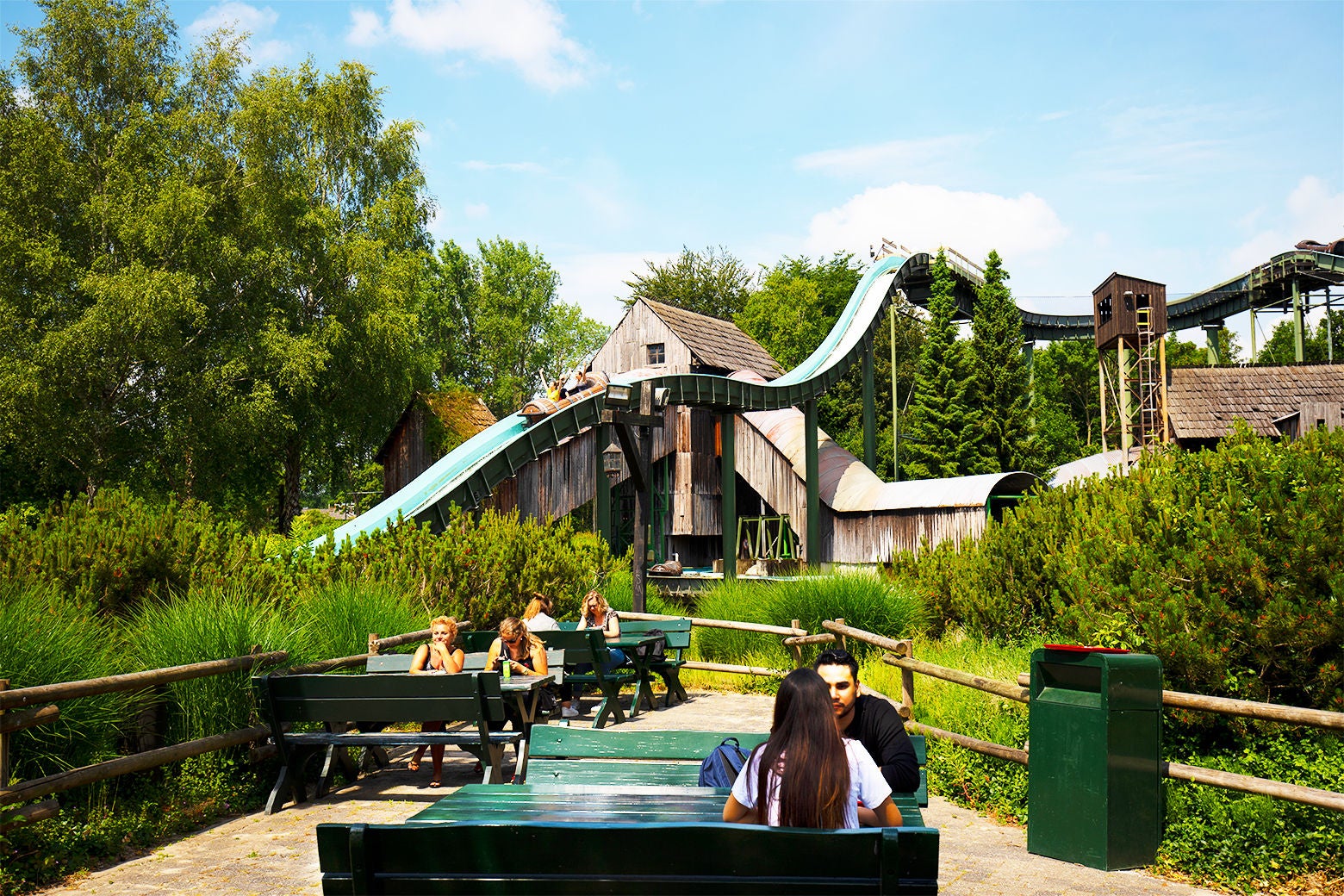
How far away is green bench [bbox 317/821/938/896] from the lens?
307 centimetres

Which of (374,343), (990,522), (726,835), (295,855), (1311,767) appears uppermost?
(374,343)

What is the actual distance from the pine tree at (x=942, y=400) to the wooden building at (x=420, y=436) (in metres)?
16.5

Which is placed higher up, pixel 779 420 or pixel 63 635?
pixel 779 420

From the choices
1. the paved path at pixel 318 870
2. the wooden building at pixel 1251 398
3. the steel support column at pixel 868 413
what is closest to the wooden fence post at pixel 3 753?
the paved path at pixel 318 870

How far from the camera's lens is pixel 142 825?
6.56 m

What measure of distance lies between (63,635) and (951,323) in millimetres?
37608

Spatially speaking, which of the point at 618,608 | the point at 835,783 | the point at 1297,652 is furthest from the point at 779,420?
the point at 835,783

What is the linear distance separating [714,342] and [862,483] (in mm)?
7557

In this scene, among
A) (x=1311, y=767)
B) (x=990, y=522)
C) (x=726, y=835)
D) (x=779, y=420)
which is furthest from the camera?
(x=779, y=420)

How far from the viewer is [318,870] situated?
593cm

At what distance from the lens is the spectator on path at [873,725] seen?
4.78 meters

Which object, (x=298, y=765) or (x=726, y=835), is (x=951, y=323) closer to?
(x=298, y=765)

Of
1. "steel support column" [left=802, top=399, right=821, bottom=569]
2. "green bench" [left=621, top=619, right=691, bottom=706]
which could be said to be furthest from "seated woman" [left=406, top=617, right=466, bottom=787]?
"steel support column" [left=802, top=399, right=821, bottom=569]

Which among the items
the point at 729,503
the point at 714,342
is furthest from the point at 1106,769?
the point at 714,342
